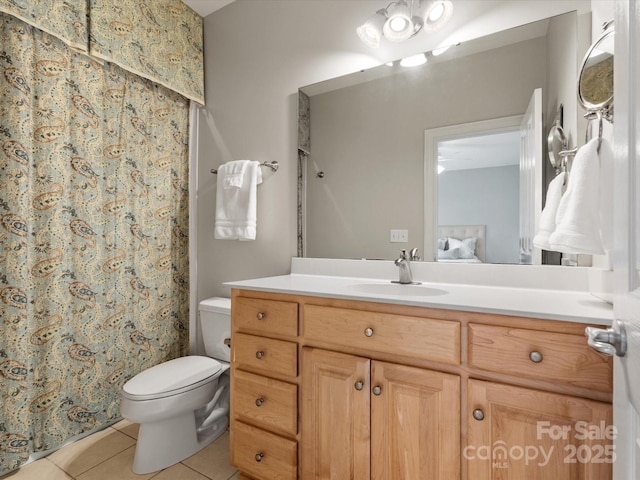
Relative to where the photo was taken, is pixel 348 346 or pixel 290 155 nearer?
pixel 348 346

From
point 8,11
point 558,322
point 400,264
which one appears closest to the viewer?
point 558,322

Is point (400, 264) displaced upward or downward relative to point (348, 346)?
upward

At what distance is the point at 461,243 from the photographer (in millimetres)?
1437

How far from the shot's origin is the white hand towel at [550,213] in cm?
110

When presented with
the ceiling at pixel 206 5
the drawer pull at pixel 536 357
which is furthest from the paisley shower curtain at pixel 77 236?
the drawer pull at pixel 536 357

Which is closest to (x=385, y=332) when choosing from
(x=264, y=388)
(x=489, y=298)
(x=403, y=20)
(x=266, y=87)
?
(x=489, y=298)

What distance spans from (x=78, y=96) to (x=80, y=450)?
70.0 inches

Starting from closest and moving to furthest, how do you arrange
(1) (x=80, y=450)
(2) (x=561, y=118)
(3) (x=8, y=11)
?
1. (2) (x=561, y=118)
2. (3) (x=8, y=11)
3. (1) (x=80, y=450)

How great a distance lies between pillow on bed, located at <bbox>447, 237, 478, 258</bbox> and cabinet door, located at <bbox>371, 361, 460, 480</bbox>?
637mm

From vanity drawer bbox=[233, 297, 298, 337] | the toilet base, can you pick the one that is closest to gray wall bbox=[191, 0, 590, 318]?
vanity drawer bbox=[233, 297, 298, 337]

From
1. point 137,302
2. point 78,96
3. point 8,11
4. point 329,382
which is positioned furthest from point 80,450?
point 8,11

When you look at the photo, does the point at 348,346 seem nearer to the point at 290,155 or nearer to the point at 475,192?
the point at 475,192

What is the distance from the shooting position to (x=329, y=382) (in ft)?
3.77

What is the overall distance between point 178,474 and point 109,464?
0.35 meters
